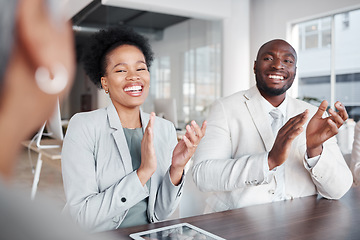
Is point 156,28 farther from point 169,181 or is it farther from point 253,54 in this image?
point 169,181

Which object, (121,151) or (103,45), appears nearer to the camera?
(121,151)

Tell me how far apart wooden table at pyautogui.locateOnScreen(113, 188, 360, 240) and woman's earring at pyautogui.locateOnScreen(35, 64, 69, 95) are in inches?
36.1

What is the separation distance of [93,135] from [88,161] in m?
0.12

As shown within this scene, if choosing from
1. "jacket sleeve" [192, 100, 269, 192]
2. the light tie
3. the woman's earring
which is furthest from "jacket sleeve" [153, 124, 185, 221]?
the woman's earring

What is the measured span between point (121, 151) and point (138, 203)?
24 cm

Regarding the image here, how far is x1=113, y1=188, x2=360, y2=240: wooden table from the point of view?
1.14m

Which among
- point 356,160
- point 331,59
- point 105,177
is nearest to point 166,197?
point 105,177

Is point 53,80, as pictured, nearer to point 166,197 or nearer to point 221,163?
point 166,197

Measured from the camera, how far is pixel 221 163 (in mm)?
1702

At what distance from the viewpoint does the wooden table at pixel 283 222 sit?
1140mm

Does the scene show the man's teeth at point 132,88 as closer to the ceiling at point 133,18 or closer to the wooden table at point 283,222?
the wooden table at point 283,222

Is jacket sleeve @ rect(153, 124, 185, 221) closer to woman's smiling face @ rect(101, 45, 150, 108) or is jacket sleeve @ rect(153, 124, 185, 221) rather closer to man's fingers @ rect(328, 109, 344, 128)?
woman's smiling face @ rect(101, 45, 150, 108)

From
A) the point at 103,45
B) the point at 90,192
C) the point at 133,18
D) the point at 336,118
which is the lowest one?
the point at 90,192

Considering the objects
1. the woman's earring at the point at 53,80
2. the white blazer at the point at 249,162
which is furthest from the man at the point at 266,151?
the woman's earring at the point at 53,80
